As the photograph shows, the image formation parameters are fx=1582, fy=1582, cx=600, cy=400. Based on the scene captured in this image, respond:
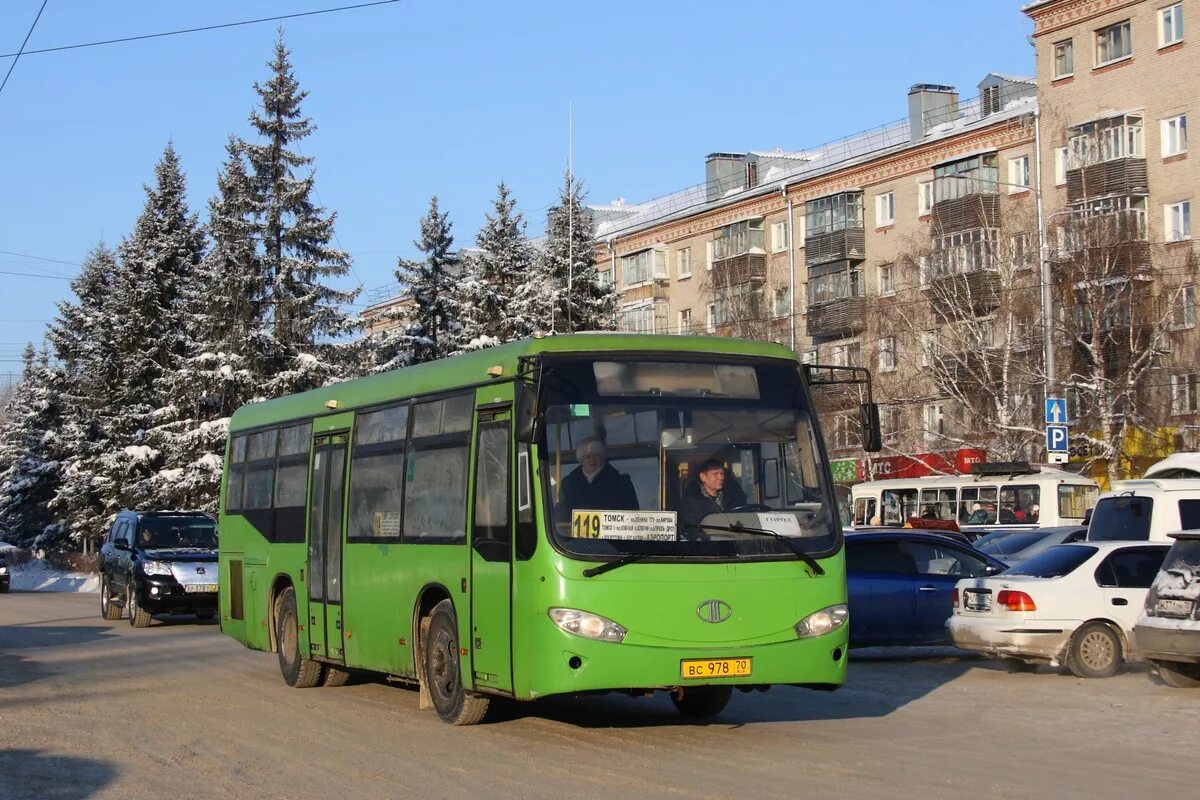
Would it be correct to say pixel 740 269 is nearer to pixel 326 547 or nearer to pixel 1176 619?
pixel 326 547

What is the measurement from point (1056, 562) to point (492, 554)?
7.89 metres

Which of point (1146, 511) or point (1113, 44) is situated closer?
point (1146, 511)

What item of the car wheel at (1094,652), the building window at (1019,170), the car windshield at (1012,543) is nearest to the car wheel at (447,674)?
the car wheel at (1094,652)

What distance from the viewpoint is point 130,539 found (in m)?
29.0

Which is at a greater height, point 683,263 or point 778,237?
point 778,237

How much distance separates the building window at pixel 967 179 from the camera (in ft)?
184

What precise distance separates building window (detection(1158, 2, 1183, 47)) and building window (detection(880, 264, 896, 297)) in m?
14.4

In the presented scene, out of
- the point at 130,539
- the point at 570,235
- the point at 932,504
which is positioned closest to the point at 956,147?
the point at 570,235

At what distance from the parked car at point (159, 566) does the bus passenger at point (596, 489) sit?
17568 mm

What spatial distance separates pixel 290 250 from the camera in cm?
4816

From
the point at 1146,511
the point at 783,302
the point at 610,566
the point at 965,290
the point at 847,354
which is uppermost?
the point at 783,302

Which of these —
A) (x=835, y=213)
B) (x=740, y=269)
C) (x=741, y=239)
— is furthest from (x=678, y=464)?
(x=741, y=239)

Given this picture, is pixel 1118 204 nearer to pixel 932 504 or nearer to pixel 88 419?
pixel 932 504

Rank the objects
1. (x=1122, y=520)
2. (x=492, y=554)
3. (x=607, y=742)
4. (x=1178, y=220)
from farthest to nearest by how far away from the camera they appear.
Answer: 1. (x=1178, y=220)
2. (x=1122, y=520)
3. (x=492, y=554)
4. (x=607, y=742)
